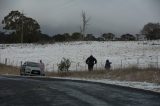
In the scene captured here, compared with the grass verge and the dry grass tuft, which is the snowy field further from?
the dry grass tuft

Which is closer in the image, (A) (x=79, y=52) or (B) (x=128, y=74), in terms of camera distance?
(B) (x=128, y=74)

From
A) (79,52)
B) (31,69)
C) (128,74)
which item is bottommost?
(128,74)

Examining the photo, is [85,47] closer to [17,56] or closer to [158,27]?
[17,56]

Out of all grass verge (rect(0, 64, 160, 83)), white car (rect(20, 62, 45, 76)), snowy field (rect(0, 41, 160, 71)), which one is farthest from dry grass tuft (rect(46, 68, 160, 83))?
snowy field (rect(0, 41, 160, 71))

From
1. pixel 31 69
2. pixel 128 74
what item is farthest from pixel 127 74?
pixel 31 69

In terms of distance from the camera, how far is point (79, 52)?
247 ft

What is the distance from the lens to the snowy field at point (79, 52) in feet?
211

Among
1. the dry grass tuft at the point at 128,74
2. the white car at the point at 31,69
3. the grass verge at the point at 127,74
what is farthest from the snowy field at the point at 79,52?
the dry grass tuft at the point at 128,74

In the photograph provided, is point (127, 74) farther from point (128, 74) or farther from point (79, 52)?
point (79, 52)

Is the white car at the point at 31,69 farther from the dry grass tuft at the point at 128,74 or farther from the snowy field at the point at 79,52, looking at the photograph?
the snowy field at the point at 79,52

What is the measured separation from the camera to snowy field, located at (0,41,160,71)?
211 feet

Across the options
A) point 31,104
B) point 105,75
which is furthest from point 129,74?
point 31,104

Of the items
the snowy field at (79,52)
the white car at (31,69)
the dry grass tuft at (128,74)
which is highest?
the snowy field at (79,52)

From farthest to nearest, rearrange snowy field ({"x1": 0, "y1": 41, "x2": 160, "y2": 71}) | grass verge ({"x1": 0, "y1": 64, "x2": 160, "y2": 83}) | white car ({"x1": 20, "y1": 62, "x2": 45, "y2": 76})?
snowy field ({"x1": 0, "y1": 41, "x2": 160, "y2": 71})
white car ({"x1": 20, "y1": 62, "x2": 45, "y2": 76})
grass verge ({"x1": 0, "y1": 64, "x2": 160, "y2": 83})
